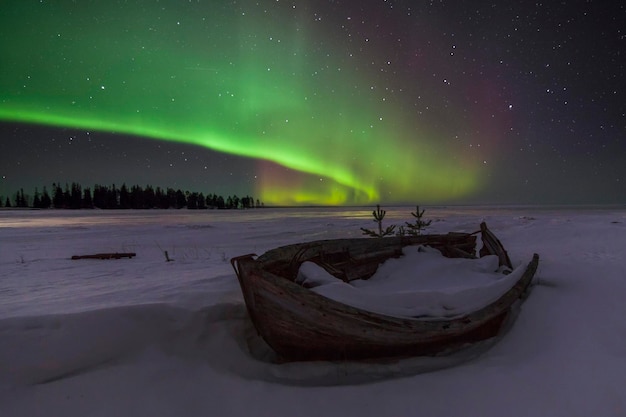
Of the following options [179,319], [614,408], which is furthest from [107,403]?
[614,408]

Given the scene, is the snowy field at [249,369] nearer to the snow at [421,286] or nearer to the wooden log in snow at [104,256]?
the snow at [421,286]

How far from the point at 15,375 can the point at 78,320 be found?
778 mm

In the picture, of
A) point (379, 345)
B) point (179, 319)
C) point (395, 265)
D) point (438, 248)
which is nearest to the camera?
point (379, 345)

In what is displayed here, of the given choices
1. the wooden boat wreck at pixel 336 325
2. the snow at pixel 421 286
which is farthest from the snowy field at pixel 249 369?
the snow at pixel 421 286

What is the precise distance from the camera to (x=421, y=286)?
16.0 feet

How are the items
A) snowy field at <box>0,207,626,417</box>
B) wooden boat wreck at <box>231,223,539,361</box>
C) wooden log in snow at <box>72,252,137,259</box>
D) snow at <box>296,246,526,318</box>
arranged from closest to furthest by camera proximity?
snowy field at <box>0,207,626,417</box> → wooden boat wreck at <box>231,223,539,361</box> → snow at <box>296,246,526,318</box> → wooden log in snow at <box>72,252,137,259</box>

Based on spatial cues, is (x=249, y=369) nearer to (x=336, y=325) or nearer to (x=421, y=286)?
(x=336, y=325)

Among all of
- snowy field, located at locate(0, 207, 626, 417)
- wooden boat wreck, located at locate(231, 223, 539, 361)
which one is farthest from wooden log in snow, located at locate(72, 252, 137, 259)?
wooden boat wreck, located at locate(231, 223, 539, 361)

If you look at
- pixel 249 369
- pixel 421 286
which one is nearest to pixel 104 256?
pixel 249 369

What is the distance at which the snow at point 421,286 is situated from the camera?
360 centimetres

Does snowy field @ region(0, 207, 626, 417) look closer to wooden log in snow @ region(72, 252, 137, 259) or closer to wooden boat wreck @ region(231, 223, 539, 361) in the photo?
wooden boat wreck @ region(231, 223, 539, 361)

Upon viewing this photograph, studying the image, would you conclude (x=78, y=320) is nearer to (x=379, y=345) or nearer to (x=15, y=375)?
(x=15, y=375)

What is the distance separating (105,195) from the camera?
336 ft

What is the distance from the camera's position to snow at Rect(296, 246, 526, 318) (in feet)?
11.8
